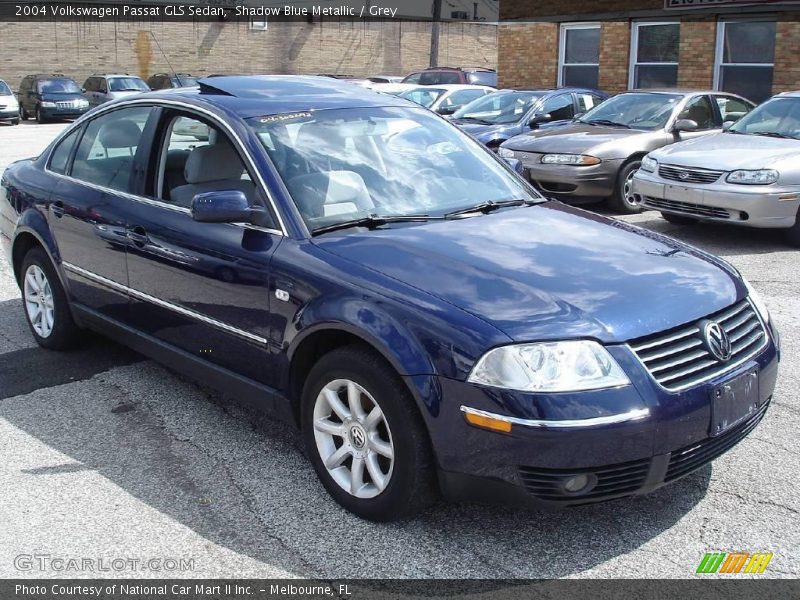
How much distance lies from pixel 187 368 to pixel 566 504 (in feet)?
6.94

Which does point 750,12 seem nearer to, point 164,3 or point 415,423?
point 415,423

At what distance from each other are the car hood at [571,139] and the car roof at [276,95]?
617 cm

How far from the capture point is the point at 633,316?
3.39m

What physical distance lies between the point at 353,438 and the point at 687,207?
6430 mm

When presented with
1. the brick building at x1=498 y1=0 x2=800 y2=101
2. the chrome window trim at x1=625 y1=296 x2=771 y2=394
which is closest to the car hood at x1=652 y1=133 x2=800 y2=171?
the chrome window trim at x1=625 y1=296 x2=771 y2=394

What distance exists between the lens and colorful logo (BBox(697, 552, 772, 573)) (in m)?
3.37

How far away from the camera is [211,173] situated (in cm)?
463

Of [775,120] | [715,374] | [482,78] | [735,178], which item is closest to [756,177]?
[735,178]

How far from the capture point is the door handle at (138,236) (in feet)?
15.5

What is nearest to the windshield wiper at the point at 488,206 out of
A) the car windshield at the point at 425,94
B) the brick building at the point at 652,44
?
the car windshield at the point at 425,94

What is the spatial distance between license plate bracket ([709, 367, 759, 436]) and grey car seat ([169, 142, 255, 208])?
7.34ft

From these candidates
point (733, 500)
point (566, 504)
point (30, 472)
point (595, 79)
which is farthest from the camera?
point (595, 79)

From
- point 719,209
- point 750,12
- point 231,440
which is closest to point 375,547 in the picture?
point 231,440

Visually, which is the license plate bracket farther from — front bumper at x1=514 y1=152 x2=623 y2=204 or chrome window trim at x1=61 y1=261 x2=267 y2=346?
front bumper at x1=514 y1=152 x2=623 y2=204
